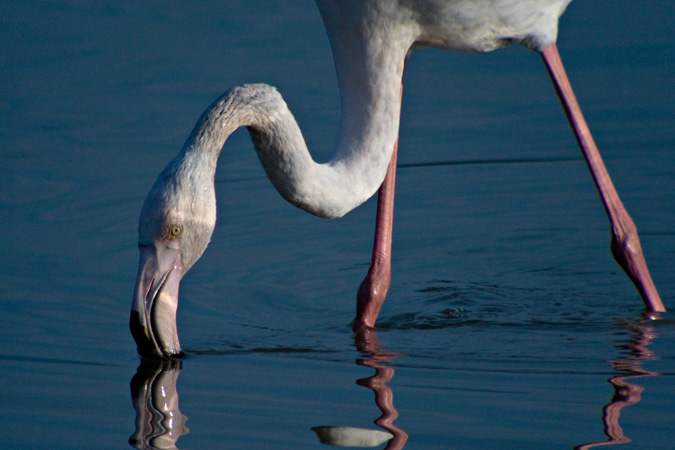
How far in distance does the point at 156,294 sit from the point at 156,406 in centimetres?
48

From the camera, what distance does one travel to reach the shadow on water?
3.85 metres

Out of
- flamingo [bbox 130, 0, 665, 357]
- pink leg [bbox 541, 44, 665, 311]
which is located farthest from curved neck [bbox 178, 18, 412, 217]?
pink leg [bbox 541, 44, 665, 311]

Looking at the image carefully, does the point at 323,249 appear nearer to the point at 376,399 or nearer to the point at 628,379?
the point at 376,399

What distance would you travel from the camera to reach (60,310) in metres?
5.42

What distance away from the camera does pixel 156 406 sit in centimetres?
422

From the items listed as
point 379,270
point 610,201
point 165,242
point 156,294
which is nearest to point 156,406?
point 156,294

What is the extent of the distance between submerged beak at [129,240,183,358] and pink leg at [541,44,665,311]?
7.28 feet

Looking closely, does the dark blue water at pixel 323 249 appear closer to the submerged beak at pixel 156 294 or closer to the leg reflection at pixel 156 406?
the leg reflection at pixel 156 406

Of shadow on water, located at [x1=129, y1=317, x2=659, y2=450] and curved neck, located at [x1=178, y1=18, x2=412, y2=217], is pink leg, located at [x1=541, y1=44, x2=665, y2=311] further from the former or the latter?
curved neck, located at [x1=178, y1=18, x2=412, y2=217]

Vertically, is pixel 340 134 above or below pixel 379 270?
above

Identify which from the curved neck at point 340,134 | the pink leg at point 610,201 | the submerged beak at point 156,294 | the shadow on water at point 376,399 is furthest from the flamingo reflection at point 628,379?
the submerged beak at point 156,294

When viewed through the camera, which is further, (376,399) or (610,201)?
(610,201)

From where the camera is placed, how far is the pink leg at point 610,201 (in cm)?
552

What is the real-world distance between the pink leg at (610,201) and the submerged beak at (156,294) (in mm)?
2219
